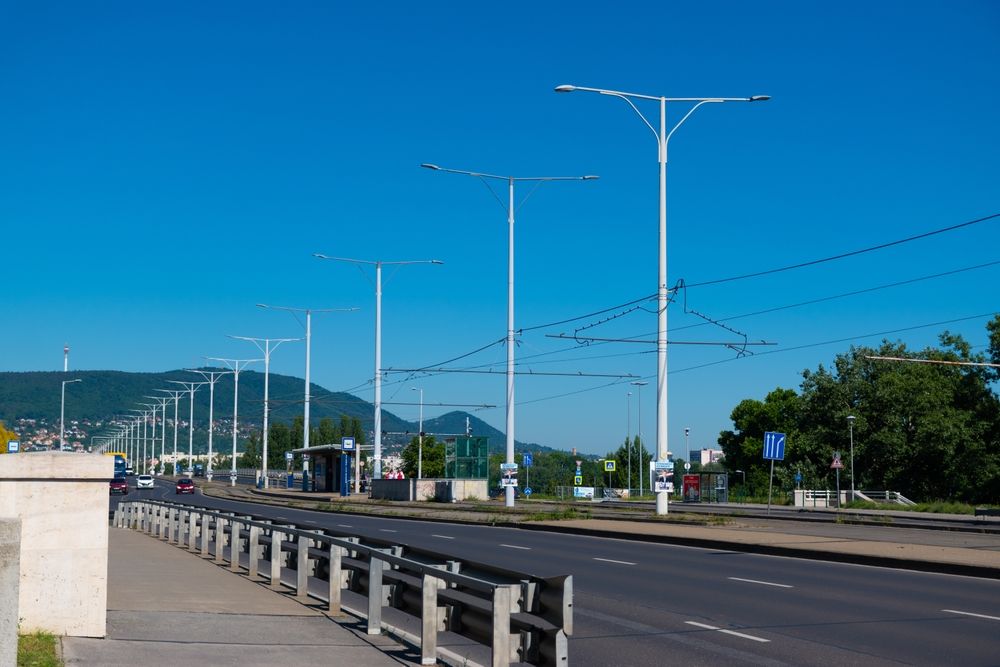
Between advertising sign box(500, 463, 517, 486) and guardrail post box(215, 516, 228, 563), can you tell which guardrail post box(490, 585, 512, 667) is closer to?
guardrail post box(215, 516, 228, 563)

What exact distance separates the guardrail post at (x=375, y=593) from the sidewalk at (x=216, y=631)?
0.15 metres

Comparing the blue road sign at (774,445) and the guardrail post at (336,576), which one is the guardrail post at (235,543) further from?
the blue road sign at (774,445)

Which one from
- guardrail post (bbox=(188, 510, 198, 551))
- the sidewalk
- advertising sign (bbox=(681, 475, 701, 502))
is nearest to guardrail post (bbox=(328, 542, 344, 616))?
the sidewalk

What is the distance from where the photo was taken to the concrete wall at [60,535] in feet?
33.4

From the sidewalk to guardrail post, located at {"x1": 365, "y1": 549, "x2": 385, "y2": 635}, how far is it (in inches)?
6.1

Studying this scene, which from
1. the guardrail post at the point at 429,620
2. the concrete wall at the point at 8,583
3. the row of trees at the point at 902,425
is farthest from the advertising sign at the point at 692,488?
the concrete wall at the point at 8,583

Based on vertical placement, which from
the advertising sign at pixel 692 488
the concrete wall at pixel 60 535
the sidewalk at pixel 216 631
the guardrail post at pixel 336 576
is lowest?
the advertising sign at pixel 692 488

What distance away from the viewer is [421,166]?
4500 centimetres

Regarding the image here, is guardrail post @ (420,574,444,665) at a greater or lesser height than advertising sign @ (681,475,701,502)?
greater

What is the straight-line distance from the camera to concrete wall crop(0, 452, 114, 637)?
10.2 m

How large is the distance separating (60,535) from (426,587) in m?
3.12

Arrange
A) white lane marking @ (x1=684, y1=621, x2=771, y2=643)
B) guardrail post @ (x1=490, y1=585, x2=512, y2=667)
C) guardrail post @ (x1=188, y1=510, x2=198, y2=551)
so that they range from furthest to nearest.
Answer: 1. guardrail post @ (x1=188, y1=510, x2=198, y2=551)
2. white lane marking @ (x1=684, y1=621, x2=771, y2=643)
3. guardrail post @ (x1=490, y1=585, x2=512, y2=667)

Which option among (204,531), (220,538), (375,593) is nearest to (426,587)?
(375,593)

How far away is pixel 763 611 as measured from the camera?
14.7 meters
